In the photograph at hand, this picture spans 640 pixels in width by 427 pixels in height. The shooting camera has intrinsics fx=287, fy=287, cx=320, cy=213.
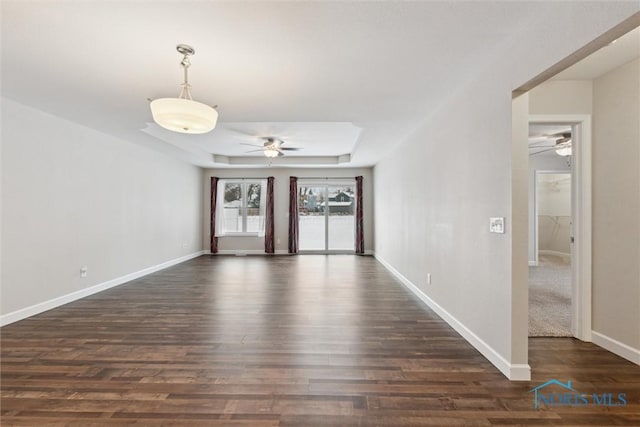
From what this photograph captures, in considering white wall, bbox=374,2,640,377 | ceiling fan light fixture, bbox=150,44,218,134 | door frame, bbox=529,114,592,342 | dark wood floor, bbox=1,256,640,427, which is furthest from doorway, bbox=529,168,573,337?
ceiling fan light fixture, bbox=150,44,218,134

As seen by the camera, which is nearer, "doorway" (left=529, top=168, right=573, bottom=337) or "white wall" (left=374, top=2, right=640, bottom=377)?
"white wall" (left=374, top=2, right=640, bottom=377)

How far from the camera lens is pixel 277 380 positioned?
2.07 m

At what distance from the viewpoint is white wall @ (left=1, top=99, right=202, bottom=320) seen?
320cm

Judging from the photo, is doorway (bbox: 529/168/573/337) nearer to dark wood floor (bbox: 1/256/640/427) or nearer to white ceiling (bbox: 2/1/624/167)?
dark wood floor (bbox: 1/256/640/427)

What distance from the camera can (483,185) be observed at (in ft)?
7.91

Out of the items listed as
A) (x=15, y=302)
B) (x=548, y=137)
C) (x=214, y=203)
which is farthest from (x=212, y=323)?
(x=548, y=137)

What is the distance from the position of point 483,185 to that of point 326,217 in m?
6.06

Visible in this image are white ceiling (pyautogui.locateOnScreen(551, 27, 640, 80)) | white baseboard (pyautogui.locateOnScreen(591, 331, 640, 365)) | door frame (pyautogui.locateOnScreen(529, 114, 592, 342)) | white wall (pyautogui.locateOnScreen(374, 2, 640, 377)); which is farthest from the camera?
door frame (pyautogui.locateOnScreen(529, 114, 592, 342))

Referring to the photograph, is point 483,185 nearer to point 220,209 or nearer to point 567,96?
point 567,96

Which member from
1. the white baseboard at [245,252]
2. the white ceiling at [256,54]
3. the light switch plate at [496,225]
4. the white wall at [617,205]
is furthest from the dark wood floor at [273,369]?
the white baseboard at [245,252]

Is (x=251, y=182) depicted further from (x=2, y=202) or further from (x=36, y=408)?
(x=36, y=408)

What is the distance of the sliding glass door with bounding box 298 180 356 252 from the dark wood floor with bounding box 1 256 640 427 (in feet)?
14.8

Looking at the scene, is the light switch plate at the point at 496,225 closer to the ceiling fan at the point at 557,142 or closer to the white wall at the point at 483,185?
the white wall at the point at 483,185

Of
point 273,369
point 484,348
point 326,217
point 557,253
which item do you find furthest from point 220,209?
point 557,253
